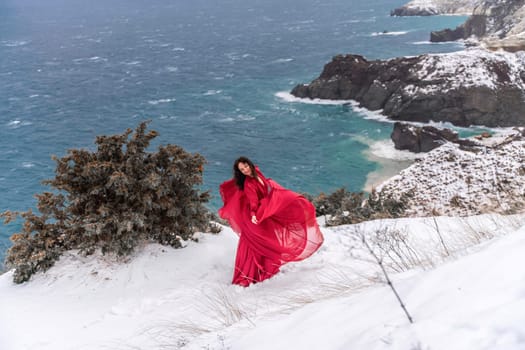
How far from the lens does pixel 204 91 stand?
51062mm

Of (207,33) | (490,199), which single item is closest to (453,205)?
(490,199)

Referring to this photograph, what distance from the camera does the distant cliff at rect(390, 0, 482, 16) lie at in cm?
9662

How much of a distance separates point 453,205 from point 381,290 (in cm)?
925

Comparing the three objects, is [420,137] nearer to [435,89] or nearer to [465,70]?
[435,89]

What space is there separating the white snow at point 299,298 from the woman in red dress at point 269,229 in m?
0.26

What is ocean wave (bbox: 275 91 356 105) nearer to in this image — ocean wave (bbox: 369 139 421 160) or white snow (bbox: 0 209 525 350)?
ocean wave (bbox: 369 139 421 160)

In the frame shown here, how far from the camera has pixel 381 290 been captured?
3389 millimetres

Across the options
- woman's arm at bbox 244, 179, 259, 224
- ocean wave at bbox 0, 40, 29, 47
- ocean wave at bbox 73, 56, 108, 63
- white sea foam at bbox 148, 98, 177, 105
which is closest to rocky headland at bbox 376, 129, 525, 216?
woman's arm at bbox 244, 179, 259, 224

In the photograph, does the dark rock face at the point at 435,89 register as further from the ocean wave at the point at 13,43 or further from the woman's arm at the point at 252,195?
the ocean wave at the point at 13,43

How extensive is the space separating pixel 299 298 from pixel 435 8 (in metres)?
112

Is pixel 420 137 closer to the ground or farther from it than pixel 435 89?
closer to the ground

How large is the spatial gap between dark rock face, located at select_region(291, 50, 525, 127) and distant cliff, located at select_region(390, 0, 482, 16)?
6499 centimetres

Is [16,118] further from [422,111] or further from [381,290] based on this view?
[381,290]

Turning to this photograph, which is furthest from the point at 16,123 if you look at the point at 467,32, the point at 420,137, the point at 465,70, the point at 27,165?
the point at 467,32
